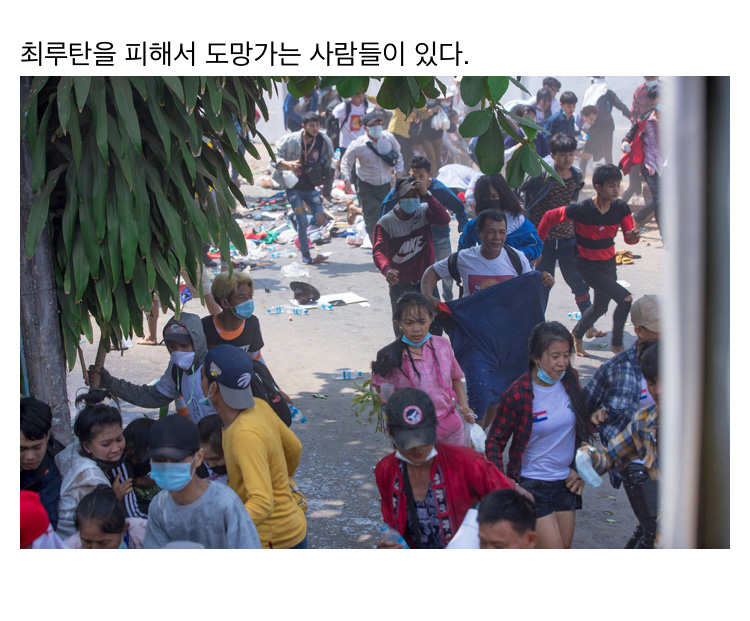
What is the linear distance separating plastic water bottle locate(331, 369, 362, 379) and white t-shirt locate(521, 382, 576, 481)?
3010 mm

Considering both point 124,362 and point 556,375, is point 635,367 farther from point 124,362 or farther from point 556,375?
point 124,362

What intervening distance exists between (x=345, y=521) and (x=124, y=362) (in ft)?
10.4

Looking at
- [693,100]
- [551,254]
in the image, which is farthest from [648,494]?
[551,254]

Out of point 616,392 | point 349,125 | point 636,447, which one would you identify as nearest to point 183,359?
point 616,392

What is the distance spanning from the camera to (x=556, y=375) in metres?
3.74

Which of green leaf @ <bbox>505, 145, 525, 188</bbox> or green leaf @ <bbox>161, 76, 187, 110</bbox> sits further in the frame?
green leaf @ <bbox>505, 145, 525, 188</bbox>

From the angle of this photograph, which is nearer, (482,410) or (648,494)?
(648,494)

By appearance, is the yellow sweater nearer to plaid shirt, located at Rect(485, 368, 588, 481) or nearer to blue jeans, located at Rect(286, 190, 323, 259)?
plaid shirt, located at Rect(485, 368, 588, 481)

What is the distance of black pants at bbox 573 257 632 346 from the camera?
21.3ft

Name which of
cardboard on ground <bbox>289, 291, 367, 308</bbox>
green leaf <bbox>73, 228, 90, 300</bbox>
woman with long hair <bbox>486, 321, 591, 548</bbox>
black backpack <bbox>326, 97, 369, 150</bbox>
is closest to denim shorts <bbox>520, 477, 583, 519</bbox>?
woman with long hair <bbox>486, 321, 591, 548</bbox>

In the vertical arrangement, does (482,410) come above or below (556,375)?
below

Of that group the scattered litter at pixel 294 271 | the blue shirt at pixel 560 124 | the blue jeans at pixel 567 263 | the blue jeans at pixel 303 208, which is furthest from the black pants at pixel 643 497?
the blue shirt at pixel 560 124

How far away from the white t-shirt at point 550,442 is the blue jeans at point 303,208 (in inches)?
248

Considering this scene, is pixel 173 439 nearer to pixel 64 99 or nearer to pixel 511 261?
pixel 64 99
